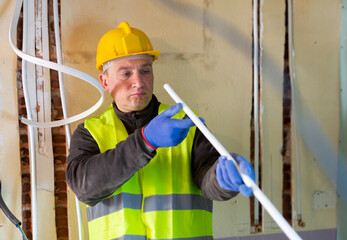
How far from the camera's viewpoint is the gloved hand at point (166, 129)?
1153 millimetres

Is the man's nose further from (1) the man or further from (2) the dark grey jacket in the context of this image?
(2) the dark grey jacket

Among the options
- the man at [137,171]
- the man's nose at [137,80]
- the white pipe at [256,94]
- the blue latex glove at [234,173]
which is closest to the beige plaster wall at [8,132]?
the man at [137,171]

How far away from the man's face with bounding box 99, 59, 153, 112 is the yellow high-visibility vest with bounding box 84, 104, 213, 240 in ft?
0.33

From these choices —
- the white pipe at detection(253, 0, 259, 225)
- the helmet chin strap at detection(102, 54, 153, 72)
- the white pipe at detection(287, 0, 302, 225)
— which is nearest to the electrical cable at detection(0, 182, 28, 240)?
the helmet chin strap at detection(102, 54, 153, 72)

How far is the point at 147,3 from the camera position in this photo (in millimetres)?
1852

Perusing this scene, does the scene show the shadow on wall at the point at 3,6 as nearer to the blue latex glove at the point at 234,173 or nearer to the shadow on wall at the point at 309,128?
the shadow on wall at the point at 309,128

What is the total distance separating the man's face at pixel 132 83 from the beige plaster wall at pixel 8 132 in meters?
0.54

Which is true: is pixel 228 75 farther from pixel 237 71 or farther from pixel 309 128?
pixel 309 128

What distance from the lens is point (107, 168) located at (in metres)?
1.21

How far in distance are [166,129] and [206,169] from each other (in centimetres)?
29

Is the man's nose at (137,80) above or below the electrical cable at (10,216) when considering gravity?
above

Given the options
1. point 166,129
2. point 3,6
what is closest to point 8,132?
point 3,6

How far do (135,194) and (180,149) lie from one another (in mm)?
230

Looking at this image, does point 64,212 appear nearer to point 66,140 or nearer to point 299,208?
point 66,140
